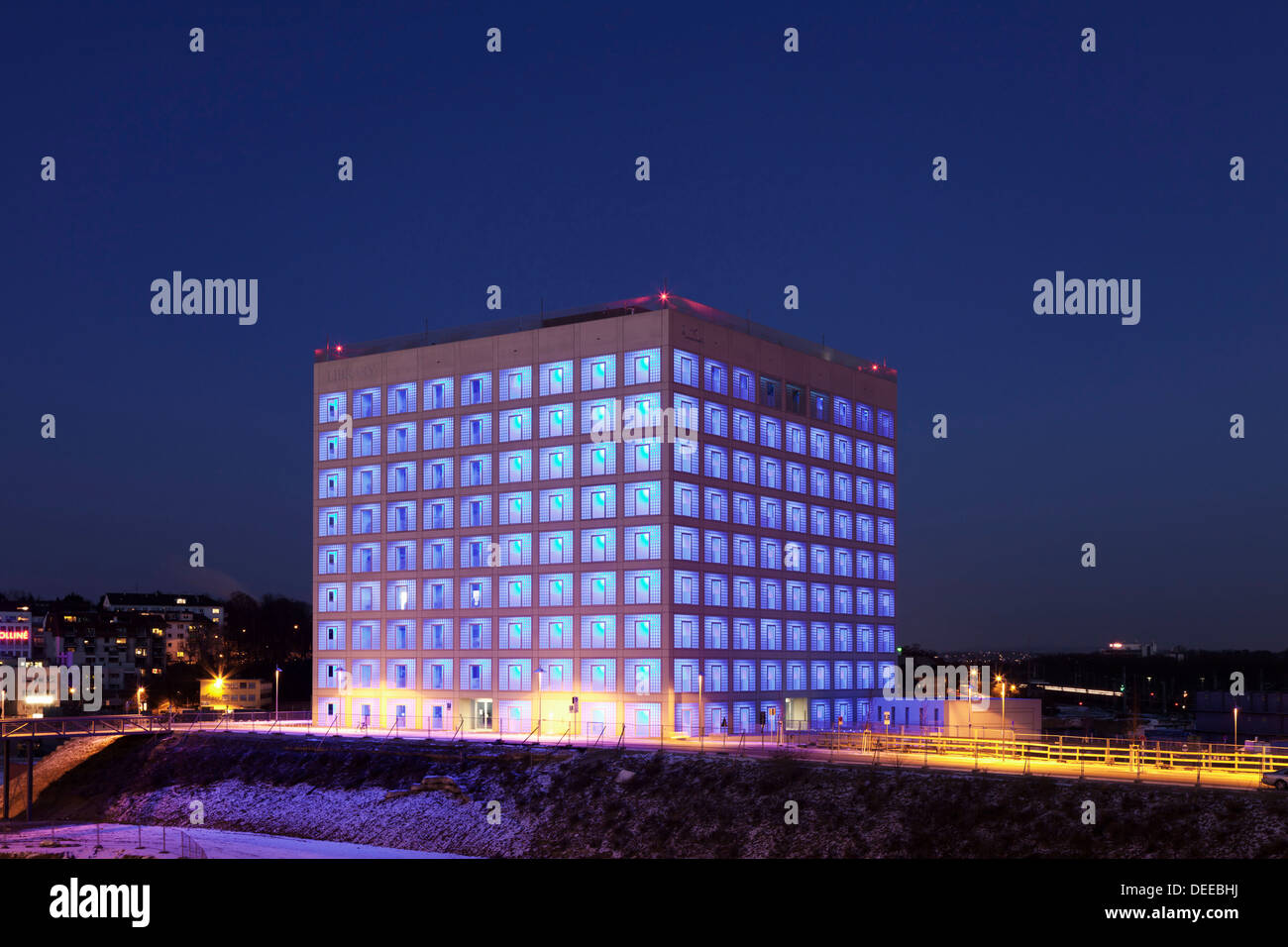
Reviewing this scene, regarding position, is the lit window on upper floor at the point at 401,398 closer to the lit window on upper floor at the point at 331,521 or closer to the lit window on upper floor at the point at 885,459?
the lit window on upper floor at the point at 331,521

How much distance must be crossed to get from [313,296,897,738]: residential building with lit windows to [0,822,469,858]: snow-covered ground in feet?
83.5

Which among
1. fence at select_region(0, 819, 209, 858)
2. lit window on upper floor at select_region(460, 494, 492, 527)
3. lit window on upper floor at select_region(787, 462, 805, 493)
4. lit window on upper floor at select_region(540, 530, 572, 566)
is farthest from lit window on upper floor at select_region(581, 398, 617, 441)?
fence at select_region(0, 819, 209, 858)

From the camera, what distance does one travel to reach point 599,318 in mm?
99688

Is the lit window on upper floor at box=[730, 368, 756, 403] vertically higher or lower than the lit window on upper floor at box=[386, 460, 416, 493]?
higher

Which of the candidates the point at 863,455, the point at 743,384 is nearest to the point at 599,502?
the point at 743,384

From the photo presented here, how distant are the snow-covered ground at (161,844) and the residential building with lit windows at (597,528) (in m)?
25.4

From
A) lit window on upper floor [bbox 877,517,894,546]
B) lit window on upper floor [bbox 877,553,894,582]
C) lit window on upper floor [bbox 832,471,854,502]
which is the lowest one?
lit window on upper floor [bbox 877,553,894,582]

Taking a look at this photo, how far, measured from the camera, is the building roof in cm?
9838

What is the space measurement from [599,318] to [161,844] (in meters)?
48.3

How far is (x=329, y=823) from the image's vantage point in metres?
74.5

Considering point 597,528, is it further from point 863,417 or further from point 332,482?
point 863,417

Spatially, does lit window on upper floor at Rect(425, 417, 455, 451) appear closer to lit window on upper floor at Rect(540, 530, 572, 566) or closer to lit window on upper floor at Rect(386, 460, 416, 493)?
lit window on upper floor at Rect(386, 460, 416, 493)
